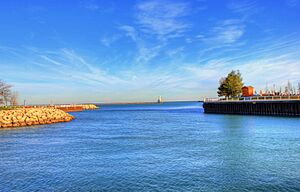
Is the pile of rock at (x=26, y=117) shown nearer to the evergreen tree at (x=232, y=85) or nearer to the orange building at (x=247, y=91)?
the evergreen tree at (x=232, y=85)

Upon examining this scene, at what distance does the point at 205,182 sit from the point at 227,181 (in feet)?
3.69

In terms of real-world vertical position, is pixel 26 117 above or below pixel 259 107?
below

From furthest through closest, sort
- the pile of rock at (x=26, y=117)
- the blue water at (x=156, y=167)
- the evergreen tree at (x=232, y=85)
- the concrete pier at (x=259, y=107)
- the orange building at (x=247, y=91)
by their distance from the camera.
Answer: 1. the orange building at (x=247, y=91)
2. the evergreen tree at (x=232, y=85)
3. the concrete pier at (x=259, y=107)
4. the pile of rock at (x=26, y=117)
5. the blue water at (x=156, y=167)

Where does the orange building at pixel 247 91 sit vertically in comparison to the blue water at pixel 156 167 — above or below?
above

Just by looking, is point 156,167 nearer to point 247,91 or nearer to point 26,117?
point 26,117

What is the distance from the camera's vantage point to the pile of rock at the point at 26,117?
57412 mm

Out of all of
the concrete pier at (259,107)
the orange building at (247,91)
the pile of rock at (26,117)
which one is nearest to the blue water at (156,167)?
the pile of rock at (26,117)

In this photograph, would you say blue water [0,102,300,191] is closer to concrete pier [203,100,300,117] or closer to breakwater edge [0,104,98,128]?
breakwater edge [0,104,98,128]

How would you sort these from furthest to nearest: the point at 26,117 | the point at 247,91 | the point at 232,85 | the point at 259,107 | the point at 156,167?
the point at 247,91 < the point at 232,85 < the point at 259,107 < the point at 26,117 < the point at 156,167

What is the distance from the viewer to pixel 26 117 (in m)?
61.2

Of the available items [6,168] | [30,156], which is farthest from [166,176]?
[30,156]

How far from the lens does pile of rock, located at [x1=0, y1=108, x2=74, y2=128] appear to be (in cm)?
5741

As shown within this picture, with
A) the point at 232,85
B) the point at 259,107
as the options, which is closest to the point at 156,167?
the point at 259,107

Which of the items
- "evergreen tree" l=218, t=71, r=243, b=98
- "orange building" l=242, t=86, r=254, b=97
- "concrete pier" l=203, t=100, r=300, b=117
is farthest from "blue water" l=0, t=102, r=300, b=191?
"orange building" l=242, t=86, r=254, b=97
